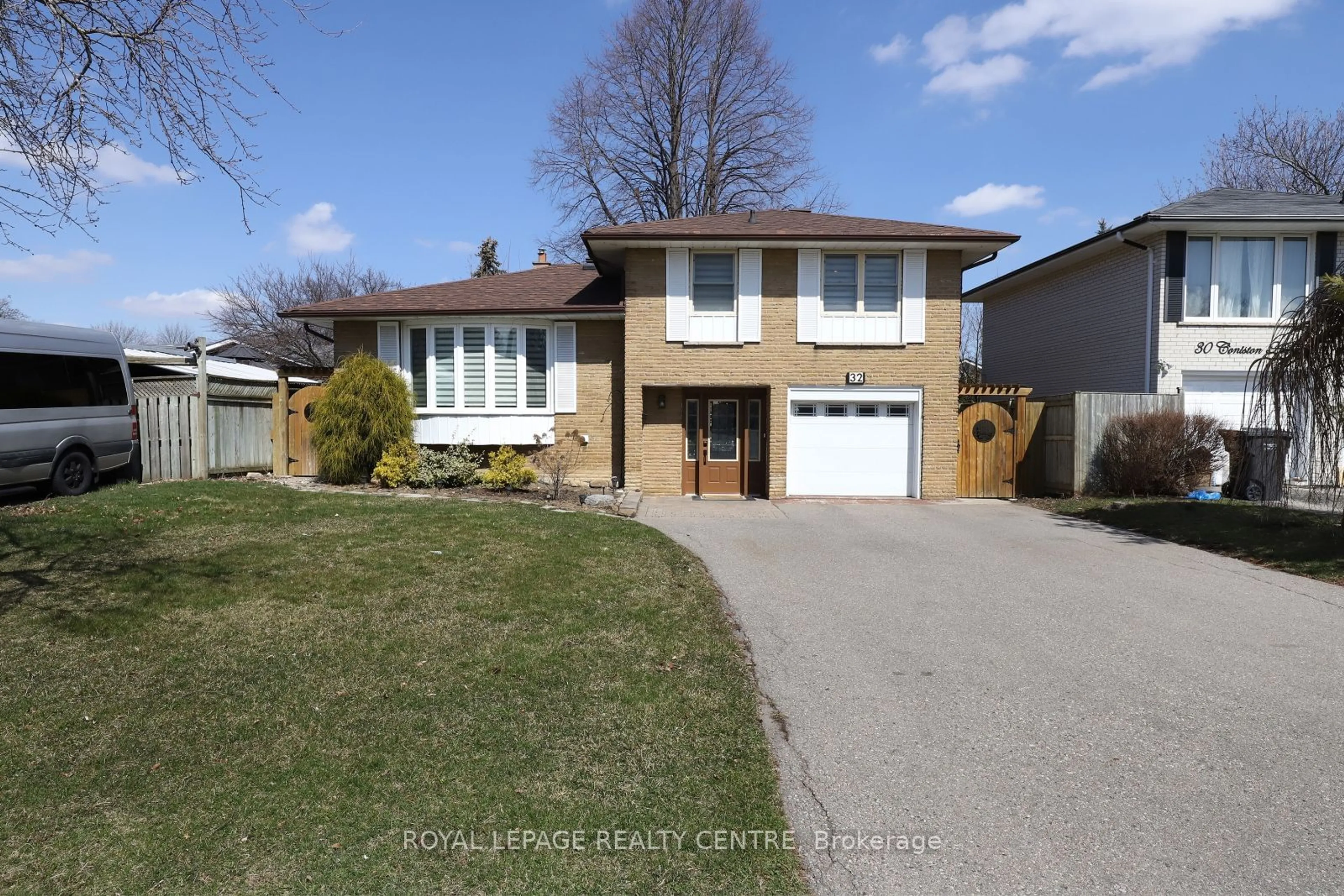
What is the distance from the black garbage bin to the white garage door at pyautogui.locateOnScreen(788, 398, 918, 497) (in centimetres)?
568

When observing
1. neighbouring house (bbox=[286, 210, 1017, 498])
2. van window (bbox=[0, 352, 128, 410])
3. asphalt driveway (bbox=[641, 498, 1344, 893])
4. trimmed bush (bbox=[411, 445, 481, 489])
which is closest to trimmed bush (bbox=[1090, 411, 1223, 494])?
neighbouring house (bbox=[286, 210, 1017, 498])

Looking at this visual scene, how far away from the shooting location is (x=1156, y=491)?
15.1 metres

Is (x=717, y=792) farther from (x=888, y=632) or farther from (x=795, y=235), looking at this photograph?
(x=795, y=235)

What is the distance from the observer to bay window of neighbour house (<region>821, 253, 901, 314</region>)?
52.1 ft

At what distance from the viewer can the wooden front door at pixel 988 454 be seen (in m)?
16.5

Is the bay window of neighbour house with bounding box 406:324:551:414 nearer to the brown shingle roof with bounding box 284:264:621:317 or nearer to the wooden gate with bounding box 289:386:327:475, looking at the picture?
the brown shingle roof with bounding box 284:264:621:317

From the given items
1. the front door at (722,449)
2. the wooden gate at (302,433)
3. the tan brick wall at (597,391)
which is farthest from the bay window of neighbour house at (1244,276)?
the wooden gate at (302,433)

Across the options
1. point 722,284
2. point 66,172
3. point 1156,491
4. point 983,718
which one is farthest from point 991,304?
point 66,172

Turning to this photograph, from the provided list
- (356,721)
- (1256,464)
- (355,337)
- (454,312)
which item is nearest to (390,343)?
(355,337)

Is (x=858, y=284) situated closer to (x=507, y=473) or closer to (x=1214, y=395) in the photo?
(x=507, y=473)

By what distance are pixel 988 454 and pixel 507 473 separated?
32.4ft

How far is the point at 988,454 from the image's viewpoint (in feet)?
54.2

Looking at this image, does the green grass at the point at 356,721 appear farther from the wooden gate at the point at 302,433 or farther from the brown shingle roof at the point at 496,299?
the brown shingle roof at the point at 496,299

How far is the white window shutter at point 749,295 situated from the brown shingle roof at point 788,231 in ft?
1.56
